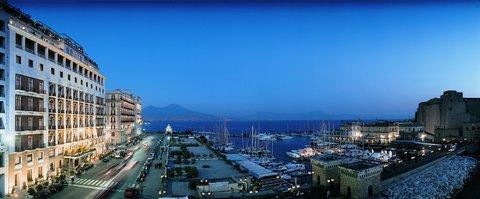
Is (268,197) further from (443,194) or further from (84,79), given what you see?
(84,79)

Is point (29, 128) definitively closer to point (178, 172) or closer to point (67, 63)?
point (67, 63)

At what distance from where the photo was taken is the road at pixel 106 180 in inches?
923

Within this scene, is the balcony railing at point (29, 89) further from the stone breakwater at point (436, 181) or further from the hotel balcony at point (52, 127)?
the stone breakwater at point (436, 181)

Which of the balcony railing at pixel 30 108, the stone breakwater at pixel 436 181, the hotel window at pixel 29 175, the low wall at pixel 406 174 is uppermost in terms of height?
the balcony railing at pixel 30 108

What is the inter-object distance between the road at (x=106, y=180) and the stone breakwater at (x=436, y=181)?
57.8ft

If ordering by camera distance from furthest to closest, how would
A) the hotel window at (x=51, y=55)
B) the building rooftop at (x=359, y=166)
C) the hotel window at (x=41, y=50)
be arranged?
the hotel window at (x=51, y=55) → the hotel window at (x=41, y=50) → the building rooftop at (x=359, y=166)

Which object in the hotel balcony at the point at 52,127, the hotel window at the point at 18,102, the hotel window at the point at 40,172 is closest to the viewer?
the hotel window at the point at 18,102

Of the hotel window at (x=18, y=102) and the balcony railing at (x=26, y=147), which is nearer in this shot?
the balcony railing at (x=26, y=147)

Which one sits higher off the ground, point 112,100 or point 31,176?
point 112,100

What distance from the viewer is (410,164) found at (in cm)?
3788

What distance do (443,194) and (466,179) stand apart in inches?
291

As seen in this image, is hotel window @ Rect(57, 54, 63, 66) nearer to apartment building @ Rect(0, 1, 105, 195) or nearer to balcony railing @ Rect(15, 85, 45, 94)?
apartment building @ Rect(0, 1, 105, 195)

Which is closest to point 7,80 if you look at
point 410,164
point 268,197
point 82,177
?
point 82,177

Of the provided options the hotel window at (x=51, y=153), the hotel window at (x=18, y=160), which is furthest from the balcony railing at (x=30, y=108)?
the hotel window at (x=51, y=153)
